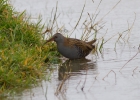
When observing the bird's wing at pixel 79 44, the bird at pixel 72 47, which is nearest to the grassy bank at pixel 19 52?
the bird at pixel 72 47

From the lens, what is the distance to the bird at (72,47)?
10.5 metres

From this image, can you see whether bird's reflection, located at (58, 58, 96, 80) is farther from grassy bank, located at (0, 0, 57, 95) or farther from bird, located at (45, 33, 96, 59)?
grassy bank, located at (0, 0, 57, 95)

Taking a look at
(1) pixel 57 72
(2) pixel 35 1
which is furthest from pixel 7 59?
(2) pixel 35 1

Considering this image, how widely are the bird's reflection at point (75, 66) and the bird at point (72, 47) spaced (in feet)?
0.36

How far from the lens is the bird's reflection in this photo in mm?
9516

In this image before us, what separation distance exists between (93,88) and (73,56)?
2221 mm

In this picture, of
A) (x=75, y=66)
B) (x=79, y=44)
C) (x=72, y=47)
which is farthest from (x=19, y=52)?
(x=79, y=44)

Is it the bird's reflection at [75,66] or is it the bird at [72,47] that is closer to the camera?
the bird's reflection at [75,66]

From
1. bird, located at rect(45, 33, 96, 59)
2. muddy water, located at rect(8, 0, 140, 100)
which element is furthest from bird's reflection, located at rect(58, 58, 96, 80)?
bird, located at rect(45, 33, 96, 59)

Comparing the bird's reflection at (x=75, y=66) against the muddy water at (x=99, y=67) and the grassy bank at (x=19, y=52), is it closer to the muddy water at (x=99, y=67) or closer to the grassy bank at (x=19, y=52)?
the muddy water at (x=99, y=67)

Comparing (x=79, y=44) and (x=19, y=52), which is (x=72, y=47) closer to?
(x=79, y=44)

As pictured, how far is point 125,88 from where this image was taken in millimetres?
8367

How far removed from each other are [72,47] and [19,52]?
184cm

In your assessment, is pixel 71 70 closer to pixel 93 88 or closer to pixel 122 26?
pixel 93 88
